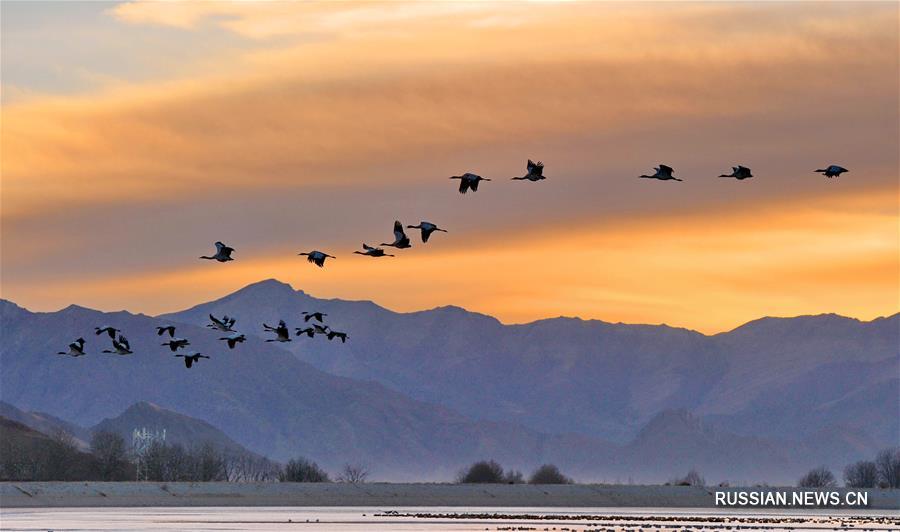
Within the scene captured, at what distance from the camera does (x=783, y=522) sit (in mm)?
136375

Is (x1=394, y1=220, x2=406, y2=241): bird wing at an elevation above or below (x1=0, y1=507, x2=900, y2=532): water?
above

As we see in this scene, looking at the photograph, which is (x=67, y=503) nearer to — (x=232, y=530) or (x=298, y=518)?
(x=298, y=518)

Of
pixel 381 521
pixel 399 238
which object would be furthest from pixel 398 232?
pixel 381 521

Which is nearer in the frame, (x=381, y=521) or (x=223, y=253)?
(x=223, y=253)

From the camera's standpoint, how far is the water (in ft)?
395

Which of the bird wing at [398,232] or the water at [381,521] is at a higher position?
the bird wing at [398,232]

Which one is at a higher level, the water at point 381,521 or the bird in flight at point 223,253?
the bird in flight at point 223,253

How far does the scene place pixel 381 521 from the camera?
132 metres

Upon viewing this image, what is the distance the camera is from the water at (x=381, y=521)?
120m

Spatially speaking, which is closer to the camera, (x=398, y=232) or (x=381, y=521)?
(x=398, y=232)

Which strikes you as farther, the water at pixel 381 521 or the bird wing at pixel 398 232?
the water at pixel 381 521

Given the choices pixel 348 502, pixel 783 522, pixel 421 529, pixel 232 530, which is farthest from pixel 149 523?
pixel 348 502

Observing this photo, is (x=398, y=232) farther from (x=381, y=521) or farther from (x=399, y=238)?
(x=381, y=521)

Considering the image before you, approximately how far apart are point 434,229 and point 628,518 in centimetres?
6457
